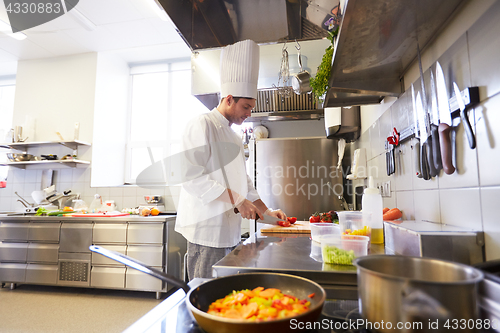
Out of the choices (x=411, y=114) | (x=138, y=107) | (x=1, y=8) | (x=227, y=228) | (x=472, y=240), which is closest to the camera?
(x=472, y=240)

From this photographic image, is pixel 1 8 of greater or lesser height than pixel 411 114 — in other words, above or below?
above

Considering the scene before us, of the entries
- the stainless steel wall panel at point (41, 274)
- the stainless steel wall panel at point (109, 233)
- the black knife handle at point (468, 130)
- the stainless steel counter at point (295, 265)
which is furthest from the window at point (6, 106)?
the black knife handle at point (468, 130)

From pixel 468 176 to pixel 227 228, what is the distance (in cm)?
98

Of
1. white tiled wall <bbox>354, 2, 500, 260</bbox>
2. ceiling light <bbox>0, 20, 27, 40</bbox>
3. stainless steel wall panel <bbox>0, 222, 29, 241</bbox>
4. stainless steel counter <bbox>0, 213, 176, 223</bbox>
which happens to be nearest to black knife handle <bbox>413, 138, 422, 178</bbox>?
white tiled wall <bbox>354, 2, 500, 260</bbox>

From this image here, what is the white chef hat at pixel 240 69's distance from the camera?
1.46 metres

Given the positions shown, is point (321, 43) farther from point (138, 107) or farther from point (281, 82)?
point (138, 107)

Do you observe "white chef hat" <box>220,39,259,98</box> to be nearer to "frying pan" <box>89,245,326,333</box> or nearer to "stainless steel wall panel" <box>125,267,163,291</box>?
"frying pan" <box>89,245,326,333</box>

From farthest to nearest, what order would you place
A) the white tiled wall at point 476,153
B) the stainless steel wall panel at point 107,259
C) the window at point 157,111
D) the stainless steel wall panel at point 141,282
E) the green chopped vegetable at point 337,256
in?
1. the window at point 157,111
2. the stainless steel wall panel at point 107,259
3. the stainless steel wall panel at point 141,282
4. the green chopped vegetable at point 337,256
5. the white tiled wall at point 476,153

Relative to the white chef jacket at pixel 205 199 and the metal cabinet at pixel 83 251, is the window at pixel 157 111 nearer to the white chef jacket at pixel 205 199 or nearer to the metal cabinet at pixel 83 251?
the metal cabinet at pixel 83 251

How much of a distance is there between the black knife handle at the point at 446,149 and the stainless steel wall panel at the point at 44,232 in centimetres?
327

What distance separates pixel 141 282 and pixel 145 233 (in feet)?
1.45

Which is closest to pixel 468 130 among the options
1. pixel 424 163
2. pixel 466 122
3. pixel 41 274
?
pixel 466 122

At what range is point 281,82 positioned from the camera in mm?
2324

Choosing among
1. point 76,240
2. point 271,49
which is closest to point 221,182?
point 271,49
